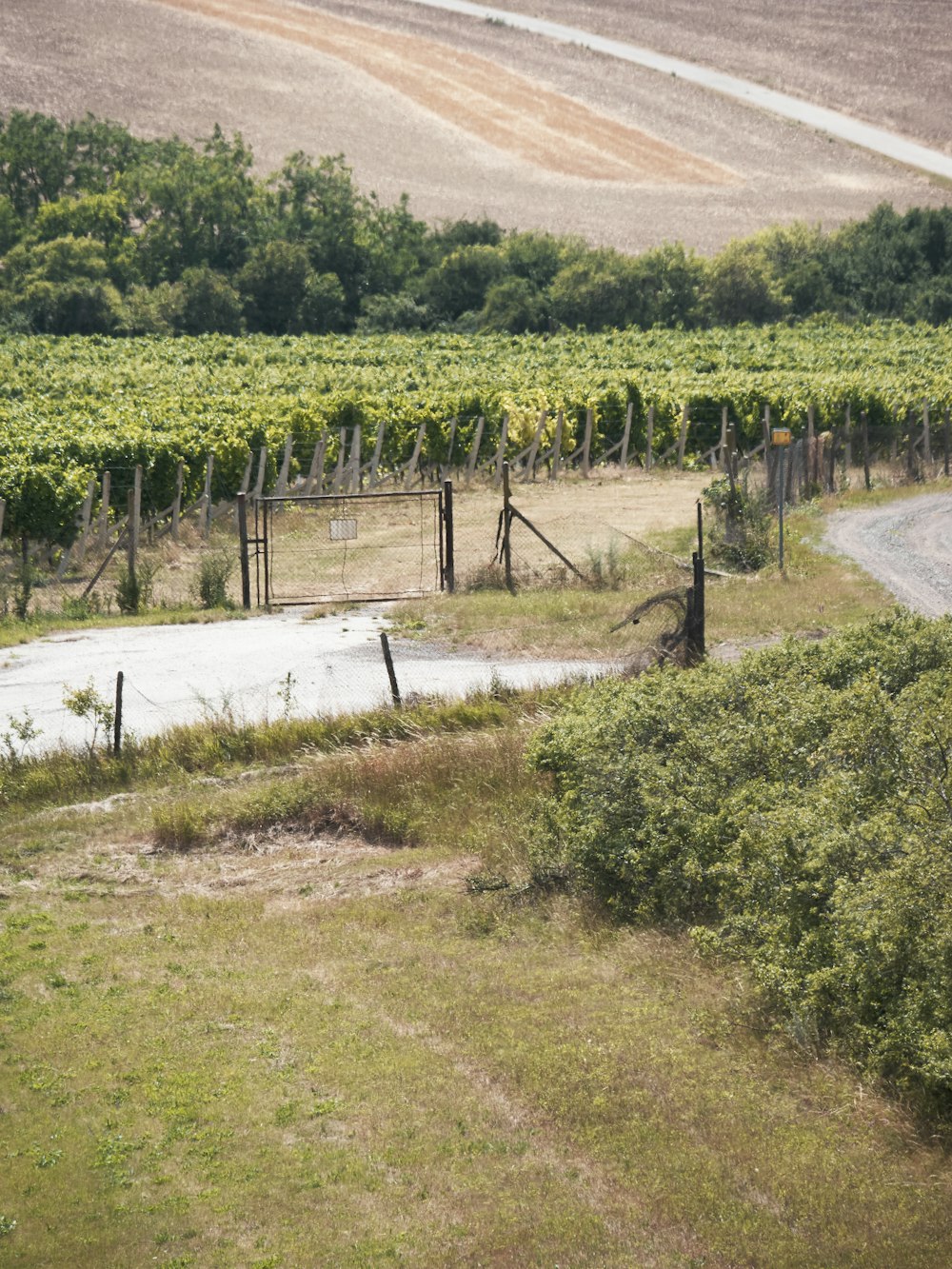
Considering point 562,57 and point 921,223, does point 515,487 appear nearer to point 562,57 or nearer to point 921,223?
point 921,223

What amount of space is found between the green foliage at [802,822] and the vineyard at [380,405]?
1779 centimetres

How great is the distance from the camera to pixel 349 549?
28734 mm

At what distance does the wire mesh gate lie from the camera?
81.7ft

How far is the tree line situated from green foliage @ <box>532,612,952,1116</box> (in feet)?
242

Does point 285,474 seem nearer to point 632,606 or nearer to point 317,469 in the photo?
point 317,469

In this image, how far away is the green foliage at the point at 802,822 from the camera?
834cm

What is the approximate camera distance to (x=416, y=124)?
423ft

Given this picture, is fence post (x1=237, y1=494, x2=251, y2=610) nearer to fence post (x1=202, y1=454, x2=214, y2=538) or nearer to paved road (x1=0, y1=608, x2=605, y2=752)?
paved road (x1=0, y1=608, x2=605, y2=752)

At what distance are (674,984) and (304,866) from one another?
14.7 ft

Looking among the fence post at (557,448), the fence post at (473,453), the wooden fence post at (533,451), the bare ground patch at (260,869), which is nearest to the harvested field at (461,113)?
the fence post at (557,448)

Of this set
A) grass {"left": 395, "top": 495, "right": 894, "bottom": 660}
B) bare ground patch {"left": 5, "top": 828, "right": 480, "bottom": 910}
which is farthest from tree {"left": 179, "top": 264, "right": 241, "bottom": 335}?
bare ground patch {"left": 5, "top": 828, "right": 480, "bottom": 910}

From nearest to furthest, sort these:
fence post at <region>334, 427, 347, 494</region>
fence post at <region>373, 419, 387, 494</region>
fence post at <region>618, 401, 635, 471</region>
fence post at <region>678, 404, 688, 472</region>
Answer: fence post at <region>334, 427, 347, 494</region> < fence post at <region>373, 419, 387, 494</region> < fence post at <region>618, 401, 635, 471</region> < fence post at <region>678, 404, 688, 472</region>

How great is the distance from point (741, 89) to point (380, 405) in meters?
99.0

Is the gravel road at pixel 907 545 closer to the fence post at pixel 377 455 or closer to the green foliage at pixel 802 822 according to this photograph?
the green foliage at pixel 802 822
